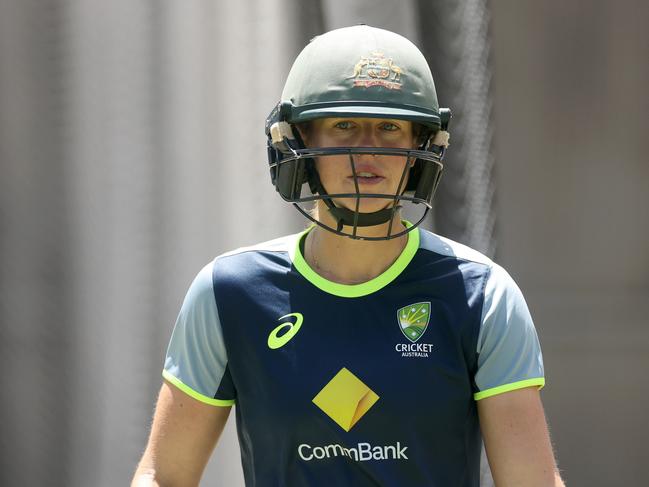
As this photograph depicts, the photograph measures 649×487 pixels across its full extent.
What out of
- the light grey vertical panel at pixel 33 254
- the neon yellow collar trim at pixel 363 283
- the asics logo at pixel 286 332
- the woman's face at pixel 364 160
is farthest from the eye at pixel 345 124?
the light grey vertical panel at pixel 33 254

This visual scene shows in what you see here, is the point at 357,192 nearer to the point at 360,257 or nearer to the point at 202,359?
the point at 360,257

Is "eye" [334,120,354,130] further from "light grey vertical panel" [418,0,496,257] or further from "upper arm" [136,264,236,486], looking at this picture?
"light grey vertical panel" [418,0,496,257]

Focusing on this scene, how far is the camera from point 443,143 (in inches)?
82.2

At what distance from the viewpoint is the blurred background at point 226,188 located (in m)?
3.07

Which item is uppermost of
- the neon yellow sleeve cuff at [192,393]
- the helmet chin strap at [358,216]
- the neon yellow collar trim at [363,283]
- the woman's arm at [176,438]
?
the helmet chin strap at [358,216]

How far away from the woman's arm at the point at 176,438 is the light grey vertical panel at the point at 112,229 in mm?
1046

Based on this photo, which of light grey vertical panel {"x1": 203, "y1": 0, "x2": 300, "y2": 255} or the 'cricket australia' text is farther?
light grey vertical panel {"x1": 203, "y1": 0, "x2": 300, "y2": 255}

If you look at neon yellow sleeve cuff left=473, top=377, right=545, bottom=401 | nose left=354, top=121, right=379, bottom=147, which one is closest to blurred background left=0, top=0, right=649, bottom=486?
nose left=354, top=121, right=379, bottom=147

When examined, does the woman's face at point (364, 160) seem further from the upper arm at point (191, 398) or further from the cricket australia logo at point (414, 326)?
the upper arm at point (191, 398)

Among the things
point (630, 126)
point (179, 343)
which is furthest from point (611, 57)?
point (179, 343)

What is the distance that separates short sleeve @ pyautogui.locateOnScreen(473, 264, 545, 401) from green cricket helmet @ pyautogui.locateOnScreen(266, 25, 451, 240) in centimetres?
22

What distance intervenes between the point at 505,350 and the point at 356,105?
0.52 m

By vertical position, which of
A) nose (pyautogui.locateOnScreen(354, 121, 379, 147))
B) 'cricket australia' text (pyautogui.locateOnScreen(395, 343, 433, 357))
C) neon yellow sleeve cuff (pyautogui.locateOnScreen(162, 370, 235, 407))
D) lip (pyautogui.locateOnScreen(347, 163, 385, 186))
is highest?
nose (pyautogui.locateOnScreen(354, 121, 379, 147))

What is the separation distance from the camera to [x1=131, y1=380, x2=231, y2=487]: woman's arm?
80.3 inches
